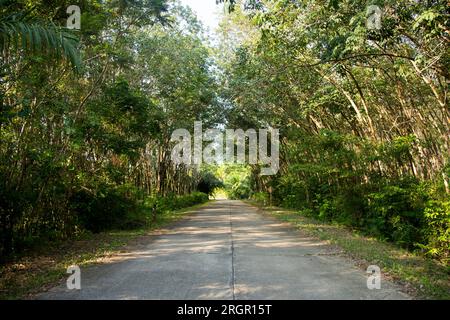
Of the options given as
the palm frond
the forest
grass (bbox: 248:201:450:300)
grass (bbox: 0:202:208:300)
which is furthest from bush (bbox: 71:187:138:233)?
grass (bbox: 248:201:450:300)

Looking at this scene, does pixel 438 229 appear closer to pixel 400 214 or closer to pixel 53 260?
pixel 400 214

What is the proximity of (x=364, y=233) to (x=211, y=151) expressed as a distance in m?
20.3

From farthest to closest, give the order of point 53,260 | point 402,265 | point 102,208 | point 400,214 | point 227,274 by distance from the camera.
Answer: point 102,208 → point 400,214 → point 53,260 → point 402,265 → point 227,274

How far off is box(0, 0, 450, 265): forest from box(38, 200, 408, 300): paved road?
8.69ft

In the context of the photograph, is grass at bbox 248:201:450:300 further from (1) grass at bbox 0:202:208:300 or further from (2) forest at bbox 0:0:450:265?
(1) grass at bbox 0:202:208:300

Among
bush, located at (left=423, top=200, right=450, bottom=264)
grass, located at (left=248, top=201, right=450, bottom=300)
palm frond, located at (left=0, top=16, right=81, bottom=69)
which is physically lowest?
grass, located at (left=248, top=201, right=450, bottom=300)

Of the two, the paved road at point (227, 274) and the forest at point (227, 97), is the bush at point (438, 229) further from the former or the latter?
the paved road at point (227, 274)

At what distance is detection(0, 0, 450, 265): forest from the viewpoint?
7969 millimetres

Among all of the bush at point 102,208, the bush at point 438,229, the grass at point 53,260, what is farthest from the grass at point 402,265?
the bush at point 102,208

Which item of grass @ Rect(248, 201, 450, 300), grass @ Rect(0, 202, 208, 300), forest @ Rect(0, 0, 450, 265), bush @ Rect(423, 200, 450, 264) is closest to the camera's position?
grass @ Rect(248, 201, 450, 300)

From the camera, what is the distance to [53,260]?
783 centimetres

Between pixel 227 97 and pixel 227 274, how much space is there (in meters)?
14.6

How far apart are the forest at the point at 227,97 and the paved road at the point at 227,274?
265 cm

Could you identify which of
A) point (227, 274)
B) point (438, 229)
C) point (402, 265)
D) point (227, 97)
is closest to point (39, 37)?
point (227, 274)
